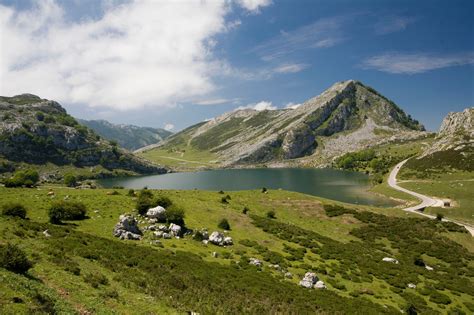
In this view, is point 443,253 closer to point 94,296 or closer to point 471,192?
point 94,296

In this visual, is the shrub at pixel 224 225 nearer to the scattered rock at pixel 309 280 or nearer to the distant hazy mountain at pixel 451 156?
the scattered rock at pixel 309 280

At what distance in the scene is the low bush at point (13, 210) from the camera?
34.4 m

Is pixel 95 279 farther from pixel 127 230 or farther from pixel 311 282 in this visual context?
pixel 311 282

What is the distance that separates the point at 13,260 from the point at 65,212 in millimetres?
21814

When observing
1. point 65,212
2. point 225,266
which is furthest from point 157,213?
point 225,266

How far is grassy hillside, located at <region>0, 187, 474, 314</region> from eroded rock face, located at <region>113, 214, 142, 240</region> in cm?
114

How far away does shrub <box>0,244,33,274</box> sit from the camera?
18.2 metres

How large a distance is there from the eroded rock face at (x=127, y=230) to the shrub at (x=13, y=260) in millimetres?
16966

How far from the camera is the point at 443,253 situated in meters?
55.8

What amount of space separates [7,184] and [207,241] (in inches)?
1546

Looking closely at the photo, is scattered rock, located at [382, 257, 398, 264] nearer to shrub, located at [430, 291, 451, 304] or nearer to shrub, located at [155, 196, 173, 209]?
shrub, located at [430, 291, 451, 304]

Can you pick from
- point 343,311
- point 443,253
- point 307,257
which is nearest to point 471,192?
point 443,253

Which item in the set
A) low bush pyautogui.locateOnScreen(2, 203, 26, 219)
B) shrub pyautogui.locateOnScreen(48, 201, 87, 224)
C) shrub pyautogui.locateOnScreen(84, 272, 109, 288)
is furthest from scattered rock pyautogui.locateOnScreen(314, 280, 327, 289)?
low bush pyautogui.locateOnScreen(2, 203, 26, 219)

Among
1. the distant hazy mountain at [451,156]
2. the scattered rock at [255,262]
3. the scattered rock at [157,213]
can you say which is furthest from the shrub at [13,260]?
the distant hazy mountain at [451,156]
